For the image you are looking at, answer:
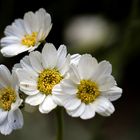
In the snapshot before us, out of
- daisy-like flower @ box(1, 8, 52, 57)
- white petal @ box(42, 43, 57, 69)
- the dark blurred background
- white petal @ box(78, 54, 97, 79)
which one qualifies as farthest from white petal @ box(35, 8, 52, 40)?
the dark blurred background

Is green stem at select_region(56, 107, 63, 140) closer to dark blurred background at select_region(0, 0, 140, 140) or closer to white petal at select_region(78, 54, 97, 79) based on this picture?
white petal at select_region(78, 54, 97, 79)

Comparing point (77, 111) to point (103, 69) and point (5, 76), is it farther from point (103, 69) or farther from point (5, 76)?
point (5, 76)

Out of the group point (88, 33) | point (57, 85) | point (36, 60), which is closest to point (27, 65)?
point (36, 60)

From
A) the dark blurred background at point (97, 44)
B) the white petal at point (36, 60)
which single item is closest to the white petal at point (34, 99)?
the white petal at point (36, 60)

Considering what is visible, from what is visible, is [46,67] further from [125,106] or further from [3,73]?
[125,106]

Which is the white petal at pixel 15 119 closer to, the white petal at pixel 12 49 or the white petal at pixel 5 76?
the white petal at pixel 5 76
